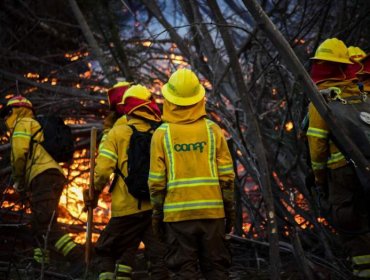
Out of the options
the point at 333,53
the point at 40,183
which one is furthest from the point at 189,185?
the point at 40,183

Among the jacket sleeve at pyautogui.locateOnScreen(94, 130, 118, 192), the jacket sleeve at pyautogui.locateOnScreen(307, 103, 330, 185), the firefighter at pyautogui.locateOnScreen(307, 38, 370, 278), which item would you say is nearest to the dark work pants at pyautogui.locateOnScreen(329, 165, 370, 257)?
the firefighter at pyautogui.locateOnScreen(307, 38, 370, 278)

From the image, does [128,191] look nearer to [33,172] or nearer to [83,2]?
[33,172]

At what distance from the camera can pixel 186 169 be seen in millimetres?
3547

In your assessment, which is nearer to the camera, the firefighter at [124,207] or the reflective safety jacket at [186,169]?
the reflective safety jacket at [186,169]

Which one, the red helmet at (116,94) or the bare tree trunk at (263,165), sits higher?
the red helmet at (116,94)

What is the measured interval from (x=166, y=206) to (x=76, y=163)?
11.5ft

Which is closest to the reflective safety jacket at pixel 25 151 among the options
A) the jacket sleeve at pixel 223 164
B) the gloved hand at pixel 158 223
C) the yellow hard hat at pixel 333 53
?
the gloved hand at pixel 158 223

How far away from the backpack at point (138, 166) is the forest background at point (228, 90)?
898 millimetres

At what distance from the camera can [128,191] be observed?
4.25m

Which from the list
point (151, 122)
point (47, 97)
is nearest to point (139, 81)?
point (47, 97)

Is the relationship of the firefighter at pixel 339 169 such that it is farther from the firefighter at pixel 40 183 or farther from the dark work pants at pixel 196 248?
the firefighter at pixel 40 183

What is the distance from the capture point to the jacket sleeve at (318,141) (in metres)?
3.42

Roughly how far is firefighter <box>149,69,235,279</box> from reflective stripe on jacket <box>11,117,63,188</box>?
1999 millimetres

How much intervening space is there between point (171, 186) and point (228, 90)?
11.7 ft
